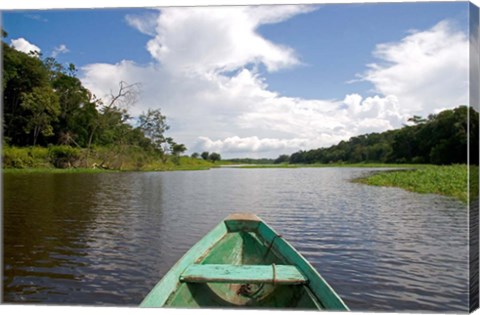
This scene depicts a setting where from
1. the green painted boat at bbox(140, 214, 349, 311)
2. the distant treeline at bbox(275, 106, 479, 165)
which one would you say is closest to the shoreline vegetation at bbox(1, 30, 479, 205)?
the distant treeline at bbox(275, 106, 479, 165)

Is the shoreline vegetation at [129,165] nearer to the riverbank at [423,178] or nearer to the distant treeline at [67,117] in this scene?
the riverbank at [423,178]

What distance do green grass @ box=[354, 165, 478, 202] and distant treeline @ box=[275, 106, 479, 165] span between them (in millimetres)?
125

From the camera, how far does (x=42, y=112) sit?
12.1 m

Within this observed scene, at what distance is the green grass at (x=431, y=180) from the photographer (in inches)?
Result: 159

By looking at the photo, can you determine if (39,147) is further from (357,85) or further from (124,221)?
(357,85)

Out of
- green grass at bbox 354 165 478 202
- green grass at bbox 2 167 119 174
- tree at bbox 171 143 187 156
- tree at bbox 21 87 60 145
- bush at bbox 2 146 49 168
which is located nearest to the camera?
green grass at bbox 354 165 478 202

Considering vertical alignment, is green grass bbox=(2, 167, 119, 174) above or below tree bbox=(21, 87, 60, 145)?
below

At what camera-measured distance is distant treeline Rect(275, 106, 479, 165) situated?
10.8ft

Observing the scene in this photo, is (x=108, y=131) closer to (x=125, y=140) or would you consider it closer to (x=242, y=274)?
(x=125, y=140)

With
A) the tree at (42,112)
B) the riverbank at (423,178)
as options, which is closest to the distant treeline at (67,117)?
the tree at (42,112)

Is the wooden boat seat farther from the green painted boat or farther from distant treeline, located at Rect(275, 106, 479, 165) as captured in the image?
distant treeline, located at Rect(275, 106, 479, 165)

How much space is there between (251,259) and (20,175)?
29.6ft

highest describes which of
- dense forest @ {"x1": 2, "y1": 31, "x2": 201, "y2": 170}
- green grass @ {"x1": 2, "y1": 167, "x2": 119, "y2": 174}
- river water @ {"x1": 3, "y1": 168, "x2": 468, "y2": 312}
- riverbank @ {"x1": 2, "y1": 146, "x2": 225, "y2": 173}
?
dense forest @ {"x1": 2, "y1": 31, "x2": 201, "y2": 170}

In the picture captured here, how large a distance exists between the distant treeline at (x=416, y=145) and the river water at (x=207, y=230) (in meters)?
0.77
